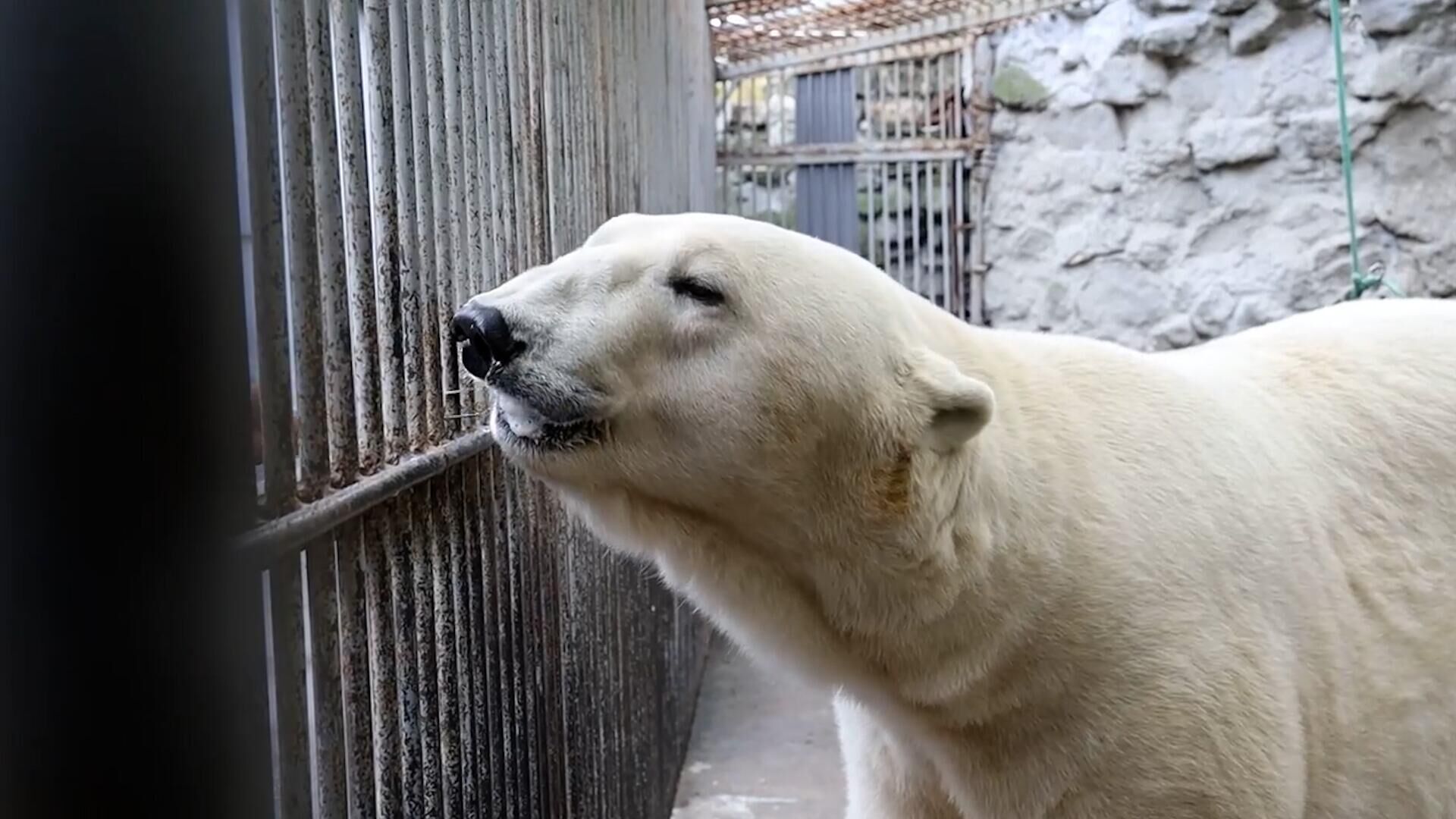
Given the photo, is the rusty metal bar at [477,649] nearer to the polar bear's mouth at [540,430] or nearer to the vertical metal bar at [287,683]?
the polar bear's mouth at [540,430]

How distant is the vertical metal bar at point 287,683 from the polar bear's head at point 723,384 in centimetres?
42

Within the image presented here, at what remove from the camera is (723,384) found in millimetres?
1698

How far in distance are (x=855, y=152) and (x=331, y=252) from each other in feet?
19.7

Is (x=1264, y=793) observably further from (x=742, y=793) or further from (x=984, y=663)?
(x=742, y=793)

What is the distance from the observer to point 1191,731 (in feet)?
5.90

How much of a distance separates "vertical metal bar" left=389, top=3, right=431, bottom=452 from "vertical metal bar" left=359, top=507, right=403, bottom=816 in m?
0.19

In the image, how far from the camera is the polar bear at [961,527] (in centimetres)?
169

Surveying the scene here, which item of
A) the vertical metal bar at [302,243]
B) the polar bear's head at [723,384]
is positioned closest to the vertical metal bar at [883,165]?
the polar bear's head at [723,384]

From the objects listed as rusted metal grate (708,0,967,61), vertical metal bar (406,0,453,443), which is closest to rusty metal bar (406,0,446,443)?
vertical metal bar (406,0,453,443)

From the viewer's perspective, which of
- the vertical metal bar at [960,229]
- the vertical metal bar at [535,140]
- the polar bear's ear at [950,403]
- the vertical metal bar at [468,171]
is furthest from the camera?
the vertical metal bar at [960,229]

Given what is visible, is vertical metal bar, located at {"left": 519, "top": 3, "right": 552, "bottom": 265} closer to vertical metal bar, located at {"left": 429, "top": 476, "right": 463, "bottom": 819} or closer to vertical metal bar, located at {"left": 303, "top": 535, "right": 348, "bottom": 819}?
vertical metal bar, located at {"left": 429, "top": 476, "right": 463, "bottom": 819}

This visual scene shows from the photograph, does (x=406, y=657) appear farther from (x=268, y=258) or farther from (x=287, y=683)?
(x=268, y=258)

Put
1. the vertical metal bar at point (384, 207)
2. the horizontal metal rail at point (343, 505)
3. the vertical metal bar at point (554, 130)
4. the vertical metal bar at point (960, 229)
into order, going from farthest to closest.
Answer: the vertical metal bar at point (960, 229) → the vertical metal bar at point (554, 130) → the vertical metal bar at point (384, 207) → the horizontal metal rail at point (343, 505)

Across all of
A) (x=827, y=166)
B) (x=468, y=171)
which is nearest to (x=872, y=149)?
(x=827, y=166)
